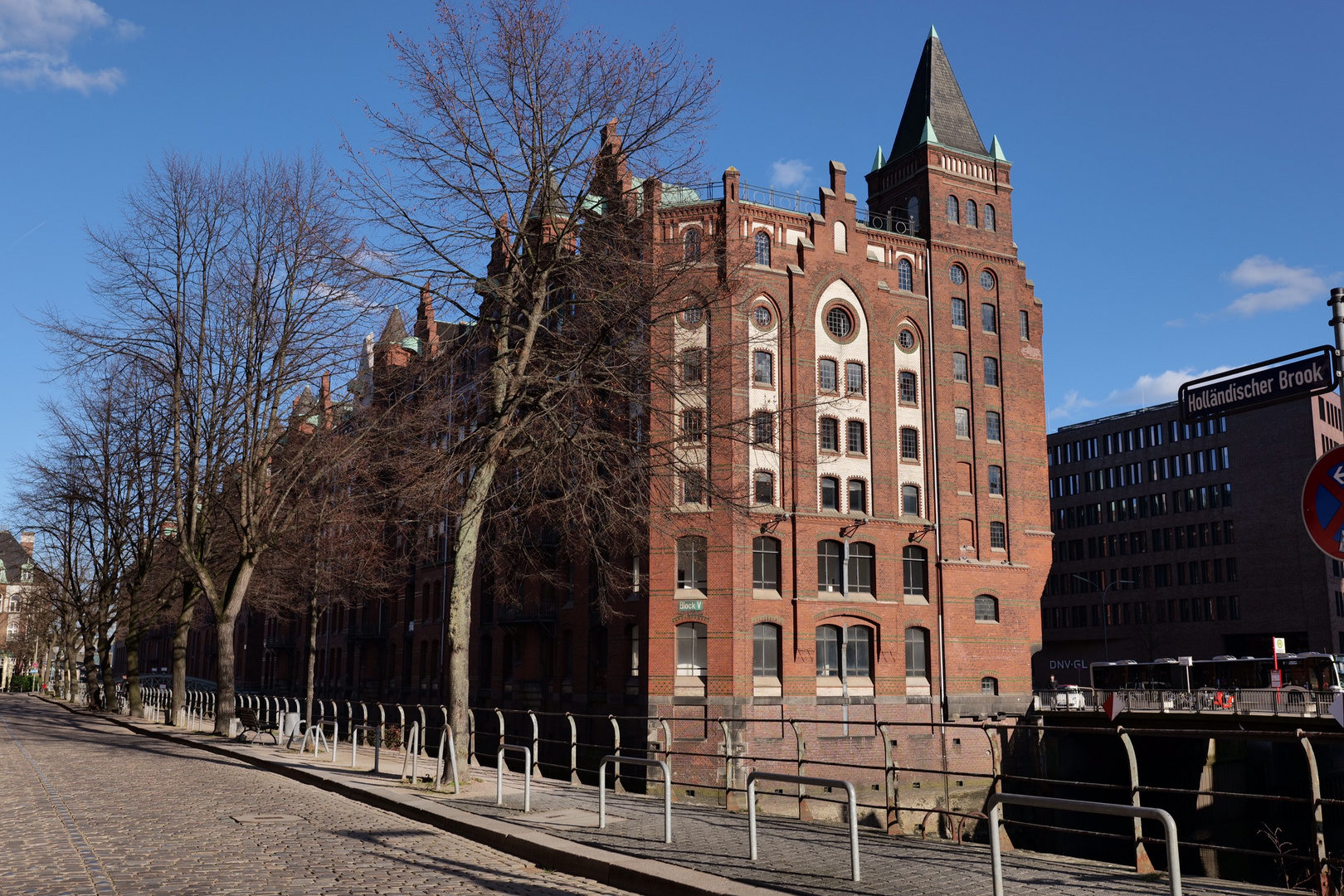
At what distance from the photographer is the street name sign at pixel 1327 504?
6.09 metres

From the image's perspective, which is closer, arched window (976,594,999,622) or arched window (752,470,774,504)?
arched window (752,470,774,504)

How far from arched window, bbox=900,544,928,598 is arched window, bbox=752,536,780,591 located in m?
5.80

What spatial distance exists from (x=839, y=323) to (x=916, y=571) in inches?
410

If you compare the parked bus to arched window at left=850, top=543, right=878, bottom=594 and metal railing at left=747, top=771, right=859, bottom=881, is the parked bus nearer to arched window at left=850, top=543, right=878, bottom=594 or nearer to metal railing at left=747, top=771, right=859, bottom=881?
arched window at left=850, top=543, right=878, bottom=594

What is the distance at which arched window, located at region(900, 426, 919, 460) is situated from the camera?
43.7 meters

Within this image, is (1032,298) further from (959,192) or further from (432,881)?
(432,881)

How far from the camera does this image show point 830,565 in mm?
41000

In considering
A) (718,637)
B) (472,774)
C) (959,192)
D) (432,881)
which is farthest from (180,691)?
(959,192)

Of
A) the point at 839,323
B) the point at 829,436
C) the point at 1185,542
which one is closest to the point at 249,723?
the point at 829,436

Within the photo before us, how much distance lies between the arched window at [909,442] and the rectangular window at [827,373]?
376cm

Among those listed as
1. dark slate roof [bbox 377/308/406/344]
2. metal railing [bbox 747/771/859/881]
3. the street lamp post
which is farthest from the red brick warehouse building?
the street lamp post

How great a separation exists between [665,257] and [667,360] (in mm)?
3245

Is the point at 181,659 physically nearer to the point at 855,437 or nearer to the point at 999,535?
the point at 855,437

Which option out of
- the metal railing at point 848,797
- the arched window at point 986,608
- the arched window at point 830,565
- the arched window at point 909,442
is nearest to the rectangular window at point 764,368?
the arched window at point 909,442
